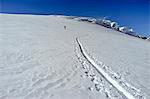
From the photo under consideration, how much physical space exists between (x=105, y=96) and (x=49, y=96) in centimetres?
181

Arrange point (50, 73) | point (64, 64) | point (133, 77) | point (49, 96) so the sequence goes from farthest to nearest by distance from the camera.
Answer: point (64, 64), point (133, 77), point (50, 73), point (49, 96)

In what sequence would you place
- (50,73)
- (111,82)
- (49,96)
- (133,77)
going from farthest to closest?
1. (133,77)
2. (50,73)
3. (111,82)
4. (49,96)

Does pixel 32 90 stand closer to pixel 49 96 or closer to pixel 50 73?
pixel 49 96

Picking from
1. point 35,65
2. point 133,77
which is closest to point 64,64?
point 35,65

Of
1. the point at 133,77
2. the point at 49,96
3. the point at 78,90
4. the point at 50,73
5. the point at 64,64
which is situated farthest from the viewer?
the point at 64,64

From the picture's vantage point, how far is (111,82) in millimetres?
9148

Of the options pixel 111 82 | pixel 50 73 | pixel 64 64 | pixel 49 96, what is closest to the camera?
pixel 49 96

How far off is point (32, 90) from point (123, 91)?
123 inches

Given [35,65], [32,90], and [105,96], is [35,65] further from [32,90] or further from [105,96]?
[105,96]

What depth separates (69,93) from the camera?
7.62 meters

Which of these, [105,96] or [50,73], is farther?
[50,73]

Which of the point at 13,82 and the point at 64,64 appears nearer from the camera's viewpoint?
the point at 13,82

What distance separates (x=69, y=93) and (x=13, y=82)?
211 cm

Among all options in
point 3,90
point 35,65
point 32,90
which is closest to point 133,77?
point 35,65
